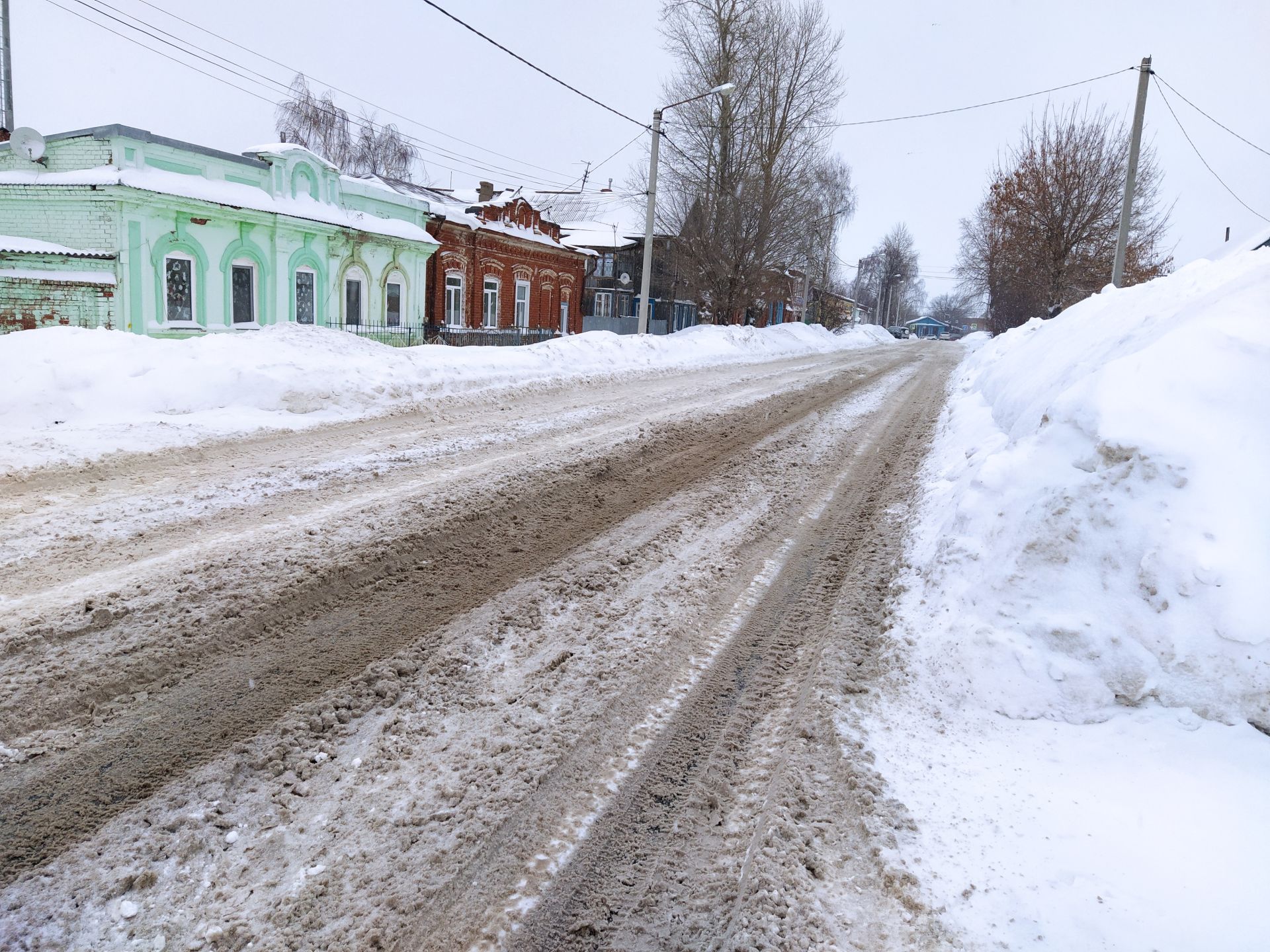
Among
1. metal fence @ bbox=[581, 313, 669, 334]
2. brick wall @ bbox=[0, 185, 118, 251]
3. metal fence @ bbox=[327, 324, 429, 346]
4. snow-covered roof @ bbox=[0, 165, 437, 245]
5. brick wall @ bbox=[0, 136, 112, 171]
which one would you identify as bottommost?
metal fence @ bbox=[327, 324, 429, 346]

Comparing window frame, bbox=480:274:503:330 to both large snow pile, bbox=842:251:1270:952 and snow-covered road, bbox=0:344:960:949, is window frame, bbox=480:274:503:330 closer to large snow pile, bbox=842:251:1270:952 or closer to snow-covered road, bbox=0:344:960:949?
snow-covered road, bbox=0:344:960:949

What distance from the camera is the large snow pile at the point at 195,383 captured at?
7.72m

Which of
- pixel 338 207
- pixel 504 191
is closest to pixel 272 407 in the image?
pixel 338 207

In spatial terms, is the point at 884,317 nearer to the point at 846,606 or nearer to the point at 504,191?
the point at 504,191

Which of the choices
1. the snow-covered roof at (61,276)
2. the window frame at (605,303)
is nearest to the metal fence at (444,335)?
the snow-covered roof at (61,276)

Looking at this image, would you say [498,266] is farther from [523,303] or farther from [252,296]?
[252,296]

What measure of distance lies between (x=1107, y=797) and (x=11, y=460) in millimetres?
8078

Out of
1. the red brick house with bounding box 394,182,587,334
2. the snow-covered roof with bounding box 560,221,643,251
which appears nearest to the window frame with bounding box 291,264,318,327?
the red brick house with bounding box 394,182,587,334

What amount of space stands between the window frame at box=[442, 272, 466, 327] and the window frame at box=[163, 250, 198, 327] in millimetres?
10389

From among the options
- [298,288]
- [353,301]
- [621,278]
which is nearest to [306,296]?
[298,288]

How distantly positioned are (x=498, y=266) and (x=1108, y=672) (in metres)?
29.7

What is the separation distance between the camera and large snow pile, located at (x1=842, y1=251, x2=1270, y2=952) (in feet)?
8.64

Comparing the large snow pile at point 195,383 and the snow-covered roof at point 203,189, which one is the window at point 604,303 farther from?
the large snow pile at point 195,383

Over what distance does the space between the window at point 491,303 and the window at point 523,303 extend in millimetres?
1465
